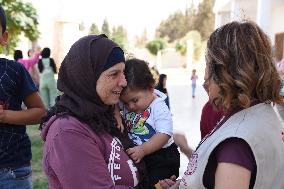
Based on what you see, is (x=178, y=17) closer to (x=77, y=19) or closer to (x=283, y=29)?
(x=77, y=19)

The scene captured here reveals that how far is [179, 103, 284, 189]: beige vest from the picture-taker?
1.50 m

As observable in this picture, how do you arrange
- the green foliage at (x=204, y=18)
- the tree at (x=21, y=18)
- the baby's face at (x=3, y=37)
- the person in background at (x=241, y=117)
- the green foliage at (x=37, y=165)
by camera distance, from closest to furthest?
the person in background at (x=241, y=117) < the baby's face at (x=3, y=37) < the green foliage at (x=37, y=165) < the tree at (x=21, y=18) < the green foliage at (x=204, y=18)

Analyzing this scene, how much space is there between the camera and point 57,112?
1.85m

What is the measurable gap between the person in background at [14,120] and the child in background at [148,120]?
548 millimetres

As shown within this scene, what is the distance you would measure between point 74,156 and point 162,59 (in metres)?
45.7

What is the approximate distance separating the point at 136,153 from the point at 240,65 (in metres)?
0.73

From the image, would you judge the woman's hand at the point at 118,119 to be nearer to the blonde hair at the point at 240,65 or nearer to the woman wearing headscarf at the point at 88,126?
the woman wearing headscarf at the point at 88,126

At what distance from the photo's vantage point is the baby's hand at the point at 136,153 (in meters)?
2.02

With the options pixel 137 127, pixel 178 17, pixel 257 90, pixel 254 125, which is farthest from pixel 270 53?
pixel 178 17

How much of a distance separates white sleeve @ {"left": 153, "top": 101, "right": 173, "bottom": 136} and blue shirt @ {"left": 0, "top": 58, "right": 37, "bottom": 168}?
0.71m

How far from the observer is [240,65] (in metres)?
1.53

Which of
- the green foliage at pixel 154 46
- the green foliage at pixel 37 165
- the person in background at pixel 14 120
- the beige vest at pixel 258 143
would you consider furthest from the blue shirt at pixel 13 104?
the green foliage at pixel 154 46

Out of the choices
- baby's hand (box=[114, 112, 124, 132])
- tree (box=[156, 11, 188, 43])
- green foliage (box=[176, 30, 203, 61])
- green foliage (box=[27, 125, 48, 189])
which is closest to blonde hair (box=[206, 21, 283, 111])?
baby's hand (box=[114, 112, 124, 132])

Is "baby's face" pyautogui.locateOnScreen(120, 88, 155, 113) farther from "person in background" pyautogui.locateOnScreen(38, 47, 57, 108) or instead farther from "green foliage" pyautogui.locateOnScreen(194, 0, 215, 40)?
"green foliage" pyautogui.locateOnScreen(194, 0, 215, 40)
